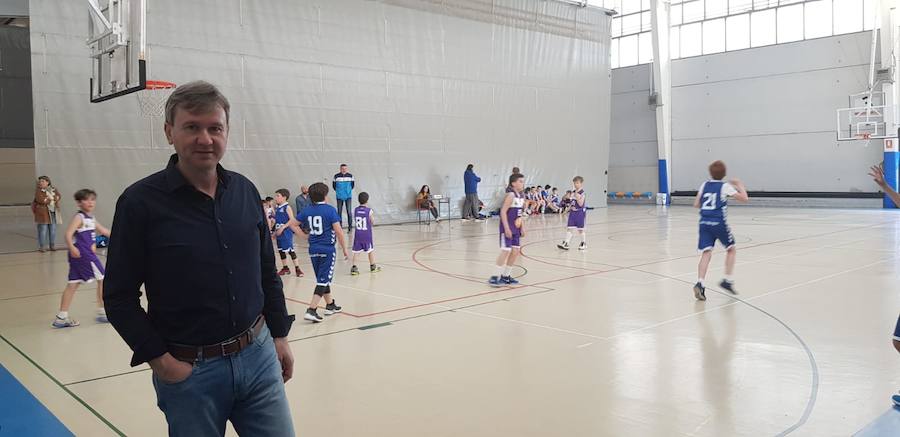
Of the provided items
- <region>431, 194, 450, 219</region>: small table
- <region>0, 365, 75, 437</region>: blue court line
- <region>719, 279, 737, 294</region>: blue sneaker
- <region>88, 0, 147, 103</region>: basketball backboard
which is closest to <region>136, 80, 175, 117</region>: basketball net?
<region>88, 0, 147, 103</region>: basketball backboard

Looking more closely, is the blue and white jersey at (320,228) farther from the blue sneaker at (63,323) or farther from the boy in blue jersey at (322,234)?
the blue sneaker at (63,323)

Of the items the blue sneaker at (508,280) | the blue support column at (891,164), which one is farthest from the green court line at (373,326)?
the blue support column at (891,164)

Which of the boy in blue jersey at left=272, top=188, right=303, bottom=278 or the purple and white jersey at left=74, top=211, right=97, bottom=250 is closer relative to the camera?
the purple and white jersey at left=74, top=211, right=97, bottom=250

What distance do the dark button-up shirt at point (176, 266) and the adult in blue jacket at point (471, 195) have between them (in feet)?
76.0

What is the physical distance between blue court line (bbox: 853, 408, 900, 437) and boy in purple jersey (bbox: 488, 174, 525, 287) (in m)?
6.30

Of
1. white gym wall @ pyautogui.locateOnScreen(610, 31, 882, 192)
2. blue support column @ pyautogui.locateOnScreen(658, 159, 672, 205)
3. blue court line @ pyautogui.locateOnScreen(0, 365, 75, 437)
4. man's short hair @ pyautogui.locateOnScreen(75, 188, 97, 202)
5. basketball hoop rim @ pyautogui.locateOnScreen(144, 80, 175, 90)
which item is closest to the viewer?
blue court line @ pyautogui.locateOnScreen(0, 365, 75, 437)

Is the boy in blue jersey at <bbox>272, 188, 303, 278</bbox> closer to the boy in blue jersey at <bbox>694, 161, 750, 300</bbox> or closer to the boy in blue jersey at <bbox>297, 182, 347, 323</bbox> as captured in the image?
the boy in blue jersey at <bbox>297, 182, 347, 323</bbox>

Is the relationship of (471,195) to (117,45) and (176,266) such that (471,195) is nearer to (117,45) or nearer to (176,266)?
(117,45)

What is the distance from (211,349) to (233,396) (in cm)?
21

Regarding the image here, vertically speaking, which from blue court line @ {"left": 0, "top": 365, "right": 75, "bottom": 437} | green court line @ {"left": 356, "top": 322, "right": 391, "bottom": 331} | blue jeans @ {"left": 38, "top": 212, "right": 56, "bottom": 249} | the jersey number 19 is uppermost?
the jersey number 19

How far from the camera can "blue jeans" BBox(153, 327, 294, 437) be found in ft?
7.79

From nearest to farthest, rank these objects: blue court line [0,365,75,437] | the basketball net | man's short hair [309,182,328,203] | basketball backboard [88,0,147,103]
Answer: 1. blue court line [0,365,75,437]
2. man's short hair [309,182,328,203]
3. basketball backboard [88,0,147,103]
4. the basketball net

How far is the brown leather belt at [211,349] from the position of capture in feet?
7.77

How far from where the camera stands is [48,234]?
1669 centimetres
